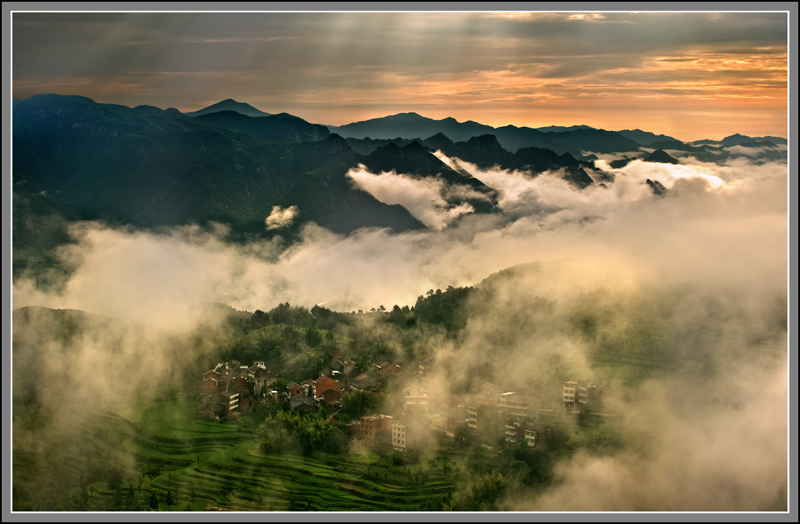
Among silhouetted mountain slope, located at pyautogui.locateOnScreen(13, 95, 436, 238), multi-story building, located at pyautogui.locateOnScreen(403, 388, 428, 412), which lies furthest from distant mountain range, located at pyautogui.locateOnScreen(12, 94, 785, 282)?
multi-story building, located at pyautogui.locateOnScreen(403, 388, 428, 412)

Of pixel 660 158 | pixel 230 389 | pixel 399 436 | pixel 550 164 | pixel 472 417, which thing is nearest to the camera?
pixel 399 436

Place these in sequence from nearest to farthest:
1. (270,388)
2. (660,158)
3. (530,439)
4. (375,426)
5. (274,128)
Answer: (530,439)
(375,426)
(270,388)
(660,158)
(274,128)

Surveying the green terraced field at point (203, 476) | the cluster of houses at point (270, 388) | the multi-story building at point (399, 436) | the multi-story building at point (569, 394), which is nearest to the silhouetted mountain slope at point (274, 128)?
the cluster of houses at point (270, 388)

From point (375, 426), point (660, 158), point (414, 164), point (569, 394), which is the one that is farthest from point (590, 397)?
point (414, 164)

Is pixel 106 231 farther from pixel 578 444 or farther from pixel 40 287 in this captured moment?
pixel 578 444

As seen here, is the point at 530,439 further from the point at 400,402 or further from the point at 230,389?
the point at 230,389

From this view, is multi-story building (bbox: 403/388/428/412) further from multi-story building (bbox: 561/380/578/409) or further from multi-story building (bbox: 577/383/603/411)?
multi-story building (bbox: 577/383/603/411)
